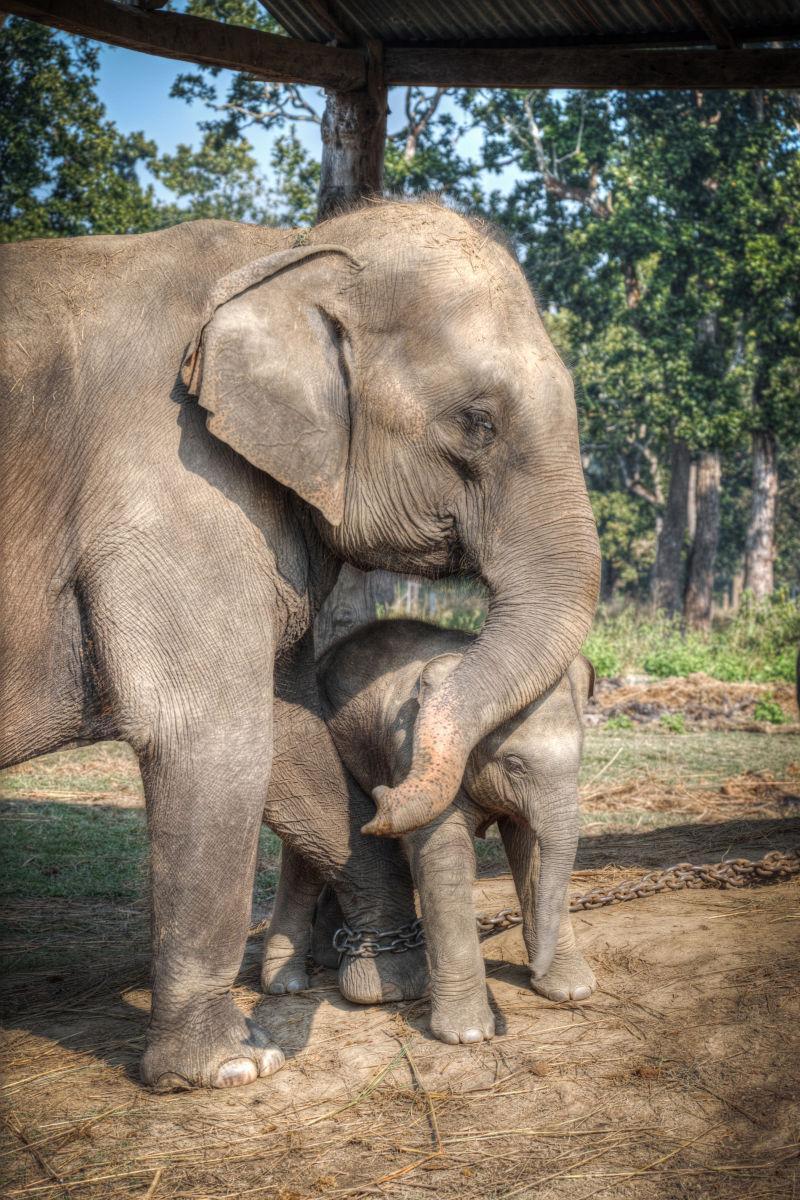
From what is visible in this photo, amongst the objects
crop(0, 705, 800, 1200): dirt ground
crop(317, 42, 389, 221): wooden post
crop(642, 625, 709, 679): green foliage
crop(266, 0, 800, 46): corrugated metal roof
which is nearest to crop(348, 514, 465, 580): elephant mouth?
crop(0, 705, 800, 1200): dirt ground

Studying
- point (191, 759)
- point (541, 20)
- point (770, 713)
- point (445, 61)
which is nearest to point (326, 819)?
point (191, 759)

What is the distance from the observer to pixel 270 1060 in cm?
368

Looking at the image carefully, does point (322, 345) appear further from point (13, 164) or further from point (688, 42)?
point (13, 164)

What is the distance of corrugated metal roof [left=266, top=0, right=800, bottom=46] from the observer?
562 centimetres

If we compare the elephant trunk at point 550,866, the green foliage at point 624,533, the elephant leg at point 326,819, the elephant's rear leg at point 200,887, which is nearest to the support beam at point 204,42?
the elephant leg at point 326,819

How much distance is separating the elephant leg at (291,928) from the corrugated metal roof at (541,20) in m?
4.01

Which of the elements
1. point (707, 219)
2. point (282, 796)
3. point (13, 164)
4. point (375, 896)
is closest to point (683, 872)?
point (375, 896)

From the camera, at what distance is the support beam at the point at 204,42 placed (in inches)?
204

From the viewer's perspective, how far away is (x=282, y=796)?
4418mm

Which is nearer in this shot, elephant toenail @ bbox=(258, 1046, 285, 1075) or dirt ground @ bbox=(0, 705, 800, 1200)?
dirt ground @ bbox=(0, 705, 800, 1200)

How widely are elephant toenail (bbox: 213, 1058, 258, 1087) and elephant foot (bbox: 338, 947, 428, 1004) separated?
0.73m

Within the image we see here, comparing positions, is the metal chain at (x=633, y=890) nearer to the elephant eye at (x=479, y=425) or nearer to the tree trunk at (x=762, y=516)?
the elephant eye at (x=479, y=425)

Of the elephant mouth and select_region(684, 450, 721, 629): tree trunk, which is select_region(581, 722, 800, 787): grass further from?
select_region(684, 450, 721, 629): tree trunk

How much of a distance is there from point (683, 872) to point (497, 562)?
7.42 ft
